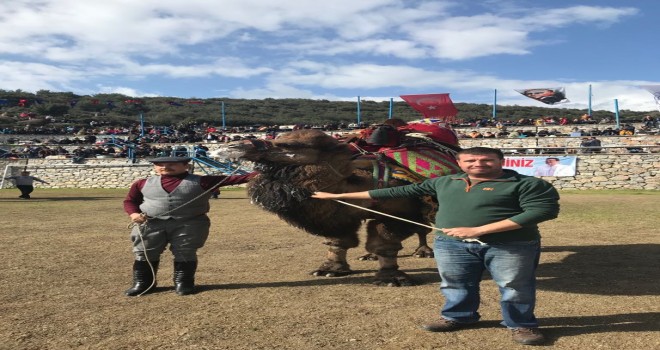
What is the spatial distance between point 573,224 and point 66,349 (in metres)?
10.1

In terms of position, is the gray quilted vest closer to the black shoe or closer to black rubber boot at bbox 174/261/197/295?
black rubber boot at bbox 174/261/197/295

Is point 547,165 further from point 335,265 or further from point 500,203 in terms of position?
point 500,203

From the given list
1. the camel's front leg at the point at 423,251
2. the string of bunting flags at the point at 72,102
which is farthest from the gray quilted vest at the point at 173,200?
the string of bunting flags at the point at 72,102

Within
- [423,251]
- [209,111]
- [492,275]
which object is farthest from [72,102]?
[492,275]

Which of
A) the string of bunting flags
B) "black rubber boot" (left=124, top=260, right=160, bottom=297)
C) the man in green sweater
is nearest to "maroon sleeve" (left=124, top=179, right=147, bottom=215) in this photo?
"black rubber boot" (left=124, top=260, right=160, bottom=297)

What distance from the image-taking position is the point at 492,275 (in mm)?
3830

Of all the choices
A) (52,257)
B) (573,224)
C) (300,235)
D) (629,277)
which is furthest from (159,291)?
(573,224)

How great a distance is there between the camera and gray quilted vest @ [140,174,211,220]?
16.7 ft

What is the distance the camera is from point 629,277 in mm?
5793

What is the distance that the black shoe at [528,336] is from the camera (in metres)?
3.60

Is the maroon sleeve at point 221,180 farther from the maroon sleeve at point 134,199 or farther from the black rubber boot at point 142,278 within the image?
the black rubber boot at point 142,278

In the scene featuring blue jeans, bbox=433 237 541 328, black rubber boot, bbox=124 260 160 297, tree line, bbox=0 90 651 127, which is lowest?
black rubber boot, bbox=124 260 160 297

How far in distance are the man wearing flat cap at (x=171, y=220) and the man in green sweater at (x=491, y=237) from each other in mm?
2160

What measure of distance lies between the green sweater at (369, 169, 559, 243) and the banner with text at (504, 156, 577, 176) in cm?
2298
